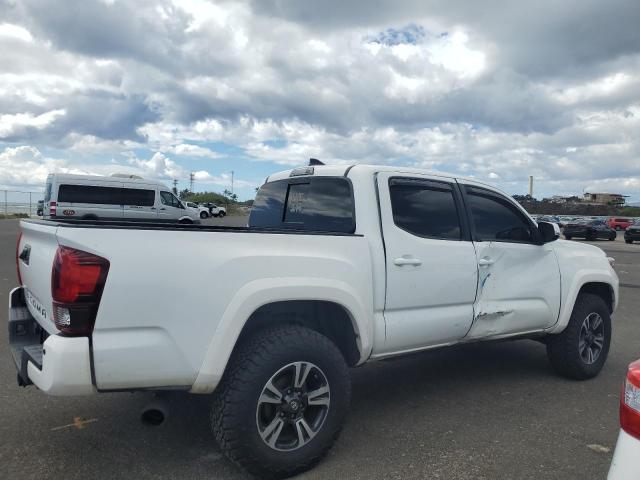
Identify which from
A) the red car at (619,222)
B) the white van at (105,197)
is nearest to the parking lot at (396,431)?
the white van at (105,197)

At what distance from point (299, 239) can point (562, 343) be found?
3002 millimetres

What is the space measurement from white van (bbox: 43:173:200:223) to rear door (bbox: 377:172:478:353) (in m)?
20.3

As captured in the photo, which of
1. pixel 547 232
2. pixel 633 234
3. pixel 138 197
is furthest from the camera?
pixel 633 234

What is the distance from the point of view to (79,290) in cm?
253

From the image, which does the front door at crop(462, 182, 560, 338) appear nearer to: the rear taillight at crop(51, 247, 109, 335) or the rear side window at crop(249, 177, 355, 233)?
the rear side window at crop(249, 177, 355, 233)

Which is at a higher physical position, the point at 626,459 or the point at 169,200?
the point at 169,200

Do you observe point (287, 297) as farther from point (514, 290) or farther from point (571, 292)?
point (571, 292)

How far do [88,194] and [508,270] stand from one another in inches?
920

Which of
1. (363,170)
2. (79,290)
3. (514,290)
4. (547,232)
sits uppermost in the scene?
(363,170)

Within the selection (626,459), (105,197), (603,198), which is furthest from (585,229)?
(603,198)

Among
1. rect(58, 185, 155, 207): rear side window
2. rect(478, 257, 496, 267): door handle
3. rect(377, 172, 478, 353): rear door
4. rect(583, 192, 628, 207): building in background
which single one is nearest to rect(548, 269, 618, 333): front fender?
rect(478, 257, 496, 267): door handle

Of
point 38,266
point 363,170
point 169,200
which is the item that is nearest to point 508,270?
point 363,170

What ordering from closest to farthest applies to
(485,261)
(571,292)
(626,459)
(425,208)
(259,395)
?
1. (626,459)
2. (259,395)
3. (425,208)
4. (485,261)
5. (571,292)

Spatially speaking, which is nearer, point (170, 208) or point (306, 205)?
point (306, 205)
